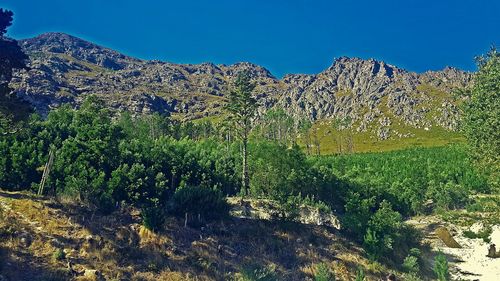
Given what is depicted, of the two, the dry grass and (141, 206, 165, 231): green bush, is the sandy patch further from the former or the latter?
(141, 206, 165, 231): green bush

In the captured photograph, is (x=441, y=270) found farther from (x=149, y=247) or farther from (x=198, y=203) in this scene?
(x=149, y=247)

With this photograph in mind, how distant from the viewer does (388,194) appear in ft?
222

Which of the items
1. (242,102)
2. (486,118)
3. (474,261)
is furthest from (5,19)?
(474,261)

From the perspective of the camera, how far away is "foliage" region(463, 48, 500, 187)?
33.2m

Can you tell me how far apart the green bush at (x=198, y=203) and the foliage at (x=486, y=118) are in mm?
23085

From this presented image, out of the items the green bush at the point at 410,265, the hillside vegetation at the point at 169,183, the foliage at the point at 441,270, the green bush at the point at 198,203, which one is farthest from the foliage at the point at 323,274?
the green bush at the point at 198,203

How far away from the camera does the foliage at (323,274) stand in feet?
95.9

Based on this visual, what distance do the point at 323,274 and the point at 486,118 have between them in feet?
63.7

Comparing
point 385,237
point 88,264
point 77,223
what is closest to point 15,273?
point 88,264

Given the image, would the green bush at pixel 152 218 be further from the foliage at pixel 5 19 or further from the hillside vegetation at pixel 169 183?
the foliage at pixel 5 19

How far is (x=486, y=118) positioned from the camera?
35500mm

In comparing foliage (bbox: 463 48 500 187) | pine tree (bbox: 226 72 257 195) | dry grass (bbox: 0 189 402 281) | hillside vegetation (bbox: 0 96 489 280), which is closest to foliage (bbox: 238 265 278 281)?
dry grass (bbox: 0 189 402 281)

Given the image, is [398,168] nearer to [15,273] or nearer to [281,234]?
[281,234]

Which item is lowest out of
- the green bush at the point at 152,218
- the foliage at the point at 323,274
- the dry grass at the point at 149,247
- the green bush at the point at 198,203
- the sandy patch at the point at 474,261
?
the sandy patch at the point at 474,261
